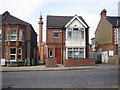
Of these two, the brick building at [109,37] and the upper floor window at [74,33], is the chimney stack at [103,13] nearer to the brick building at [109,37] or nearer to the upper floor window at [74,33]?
the brick building at [109,37]

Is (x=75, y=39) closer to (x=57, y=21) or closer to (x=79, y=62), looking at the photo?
(x=79, y=62)

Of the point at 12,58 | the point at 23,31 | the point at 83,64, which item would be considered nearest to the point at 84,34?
the point at 83,64

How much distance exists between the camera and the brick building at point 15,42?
23.7 meters

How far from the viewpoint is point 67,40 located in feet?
85.6

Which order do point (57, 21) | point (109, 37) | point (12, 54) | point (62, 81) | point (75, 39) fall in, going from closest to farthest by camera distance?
point (62, 81) < point (12, 54) < point (75, 39) < point (57, 21) < point (109, 37)

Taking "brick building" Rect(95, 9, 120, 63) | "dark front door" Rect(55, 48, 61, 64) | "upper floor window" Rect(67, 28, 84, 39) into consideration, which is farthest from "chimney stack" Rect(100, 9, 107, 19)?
"dark front door" Rect(55, 48, 61, 64)

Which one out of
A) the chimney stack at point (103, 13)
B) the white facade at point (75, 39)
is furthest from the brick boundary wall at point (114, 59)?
the chimney stack at point (103, 13)

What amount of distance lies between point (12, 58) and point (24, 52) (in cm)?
197

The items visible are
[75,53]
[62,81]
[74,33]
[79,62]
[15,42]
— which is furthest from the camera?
[74,33]

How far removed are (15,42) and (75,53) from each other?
927cm

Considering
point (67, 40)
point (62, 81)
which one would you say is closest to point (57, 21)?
point (67, 40)

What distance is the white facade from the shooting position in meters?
25.9

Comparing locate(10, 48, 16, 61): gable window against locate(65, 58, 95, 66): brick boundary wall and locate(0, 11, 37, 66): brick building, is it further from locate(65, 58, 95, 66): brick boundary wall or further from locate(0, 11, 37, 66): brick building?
locate(65, 58, 95, 66): brick boundary wall

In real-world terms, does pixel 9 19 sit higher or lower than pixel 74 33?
higher
